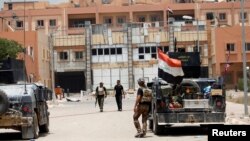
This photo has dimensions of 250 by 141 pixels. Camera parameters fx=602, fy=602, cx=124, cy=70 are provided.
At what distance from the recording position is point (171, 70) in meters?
17.1

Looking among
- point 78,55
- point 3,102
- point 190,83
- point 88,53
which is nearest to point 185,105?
point 190,83

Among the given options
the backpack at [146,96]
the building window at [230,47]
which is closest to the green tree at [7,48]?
the building window at [230,47]

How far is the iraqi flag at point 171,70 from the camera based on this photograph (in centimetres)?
1709

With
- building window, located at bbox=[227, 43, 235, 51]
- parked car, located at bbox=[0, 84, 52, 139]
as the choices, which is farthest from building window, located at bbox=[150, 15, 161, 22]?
parked car, located at bbox=[0, 84, 52, 139]

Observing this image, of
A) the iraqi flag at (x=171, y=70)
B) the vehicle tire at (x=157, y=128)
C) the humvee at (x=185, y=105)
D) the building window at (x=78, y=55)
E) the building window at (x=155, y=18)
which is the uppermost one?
the building window at (x=155, y=18)

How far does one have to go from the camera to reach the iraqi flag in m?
17.1

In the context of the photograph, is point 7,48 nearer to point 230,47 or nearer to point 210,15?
point 230,47

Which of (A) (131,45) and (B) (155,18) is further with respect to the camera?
(B) (155,18)

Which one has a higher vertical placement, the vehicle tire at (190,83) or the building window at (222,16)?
the building window at (222,16)

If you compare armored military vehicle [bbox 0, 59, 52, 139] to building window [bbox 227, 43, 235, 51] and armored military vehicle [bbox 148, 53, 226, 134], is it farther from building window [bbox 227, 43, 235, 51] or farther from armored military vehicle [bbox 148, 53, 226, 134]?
building window [bbox 227, 43, 235, 51]

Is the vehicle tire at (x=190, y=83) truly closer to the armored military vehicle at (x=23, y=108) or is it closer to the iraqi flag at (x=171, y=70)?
the iraqi flag at (x=171, y=70)

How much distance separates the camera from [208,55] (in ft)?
→ 286

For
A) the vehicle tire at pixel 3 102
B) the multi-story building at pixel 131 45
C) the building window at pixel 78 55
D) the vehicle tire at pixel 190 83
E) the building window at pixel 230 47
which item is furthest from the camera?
the building window at pixel 78 55

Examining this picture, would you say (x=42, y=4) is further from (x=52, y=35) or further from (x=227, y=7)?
(x=227, y=7)
